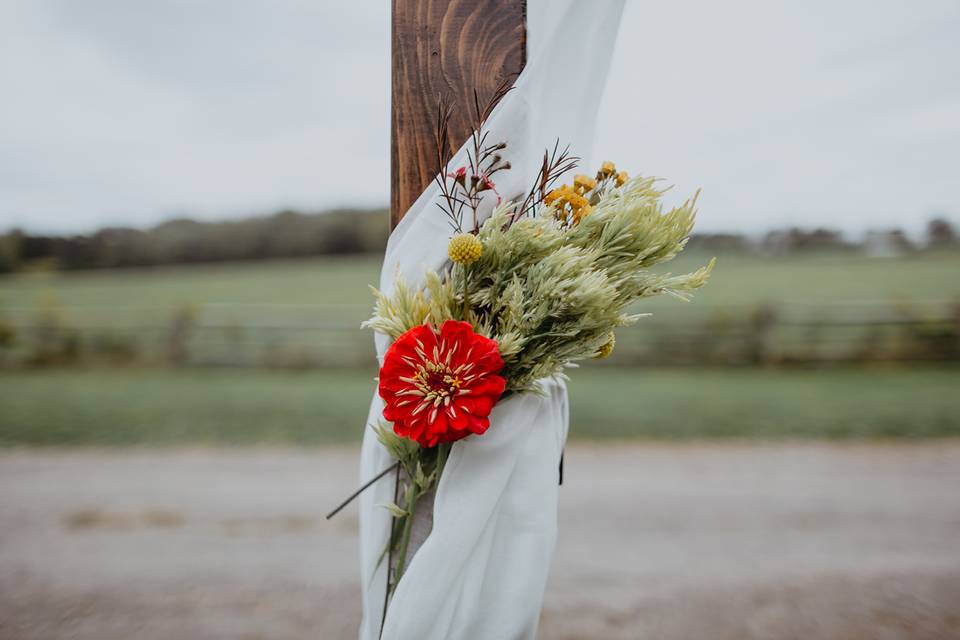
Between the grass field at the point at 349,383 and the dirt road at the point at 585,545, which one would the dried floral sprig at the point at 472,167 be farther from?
the grass field at the point at 349,383

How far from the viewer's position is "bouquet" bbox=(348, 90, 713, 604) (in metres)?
1.00

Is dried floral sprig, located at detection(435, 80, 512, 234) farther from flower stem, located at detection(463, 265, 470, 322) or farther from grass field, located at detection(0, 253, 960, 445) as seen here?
grass field, located at detection(0, 253, 960, 445)

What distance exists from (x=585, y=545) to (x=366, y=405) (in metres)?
3.85

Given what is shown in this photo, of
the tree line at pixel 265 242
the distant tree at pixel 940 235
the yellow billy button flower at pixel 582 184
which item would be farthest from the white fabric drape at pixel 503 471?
the distant tree at pixel 940 235

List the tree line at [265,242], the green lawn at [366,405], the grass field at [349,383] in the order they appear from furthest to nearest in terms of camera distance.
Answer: the tree line at [265,242] < the grass field at [349,383] < the green lawn at [366,405]

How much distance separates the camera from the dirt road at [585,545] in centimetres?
263

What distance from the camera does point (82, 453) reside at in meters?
5.17

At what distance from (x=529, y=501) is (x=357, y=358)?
7.79m

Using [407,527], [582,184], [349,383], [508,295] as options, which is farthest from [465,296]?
[349,383]

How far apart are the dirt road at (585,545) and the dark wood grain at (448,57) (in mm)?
2302

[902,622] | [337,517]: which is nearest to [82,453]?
[337,517]

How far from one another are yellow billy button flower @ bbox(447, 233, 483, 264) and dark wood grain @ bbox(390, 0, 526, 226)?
0.99 ft

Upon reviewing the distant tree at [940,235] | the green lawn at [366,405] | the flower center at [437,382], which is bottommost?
the green lawn at [366,405]

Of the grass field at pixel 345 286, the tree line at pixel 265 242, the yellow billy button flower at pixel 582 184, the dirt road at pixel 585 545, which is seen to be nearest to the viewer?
the yellow billy button flower at pixel 582 184
